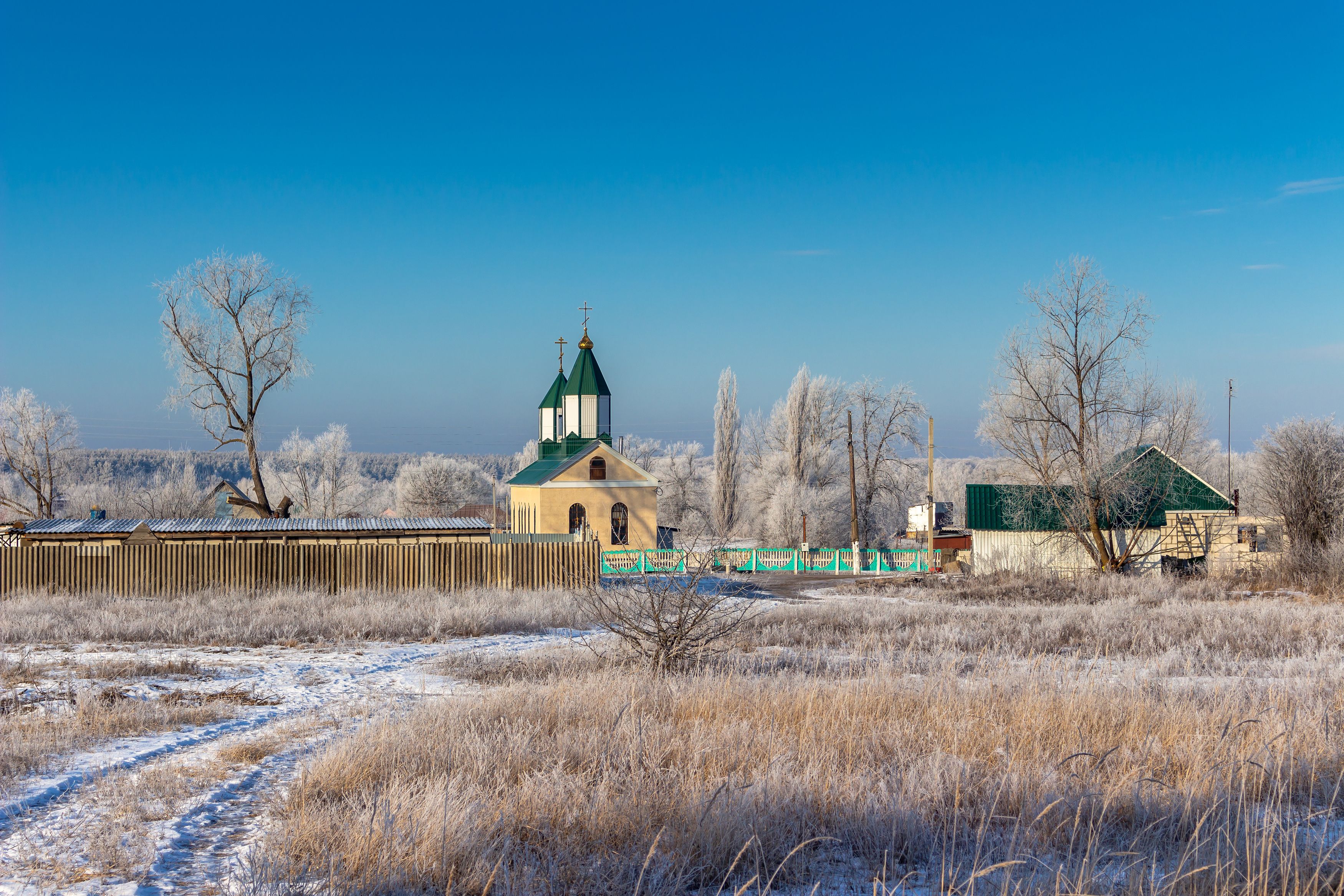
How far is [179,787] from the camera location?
17.5 feet

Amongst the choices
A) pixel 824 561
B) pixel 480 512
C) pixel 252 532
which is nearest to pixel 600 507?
pixel 824 561

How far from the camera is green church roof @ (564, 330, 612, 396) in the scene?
1558 inches

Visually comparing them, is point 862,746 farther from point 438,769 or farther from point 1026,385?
point 1026,385

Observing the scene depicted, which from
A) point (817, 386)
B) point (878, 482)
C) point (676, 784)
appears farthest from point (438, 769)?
point (817, 386)

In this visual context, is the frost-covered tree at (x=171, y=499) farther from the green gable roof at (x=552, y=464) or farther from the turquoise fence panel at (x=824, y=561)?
the turquoise fence panel at (x=824, y=561)

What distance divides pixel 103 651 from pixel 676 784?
10.3 m

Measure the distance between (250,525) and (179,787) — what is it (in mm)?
18979

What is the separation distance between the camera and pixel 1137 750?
5.73 m

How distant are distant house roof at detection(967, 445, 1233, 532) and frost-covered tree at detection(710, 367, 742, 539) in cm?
2319

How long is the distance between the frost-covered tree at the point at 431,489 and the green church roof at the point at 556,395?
60.8 feet

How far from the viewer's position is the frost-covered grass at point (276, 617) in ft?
43.7

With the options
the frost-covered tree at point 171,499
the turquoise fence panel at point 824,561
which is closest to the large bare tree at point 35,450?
the frost-covered tree at point 171,499

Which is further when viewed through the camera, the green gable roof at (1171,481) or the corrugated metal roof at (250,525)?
the green gable roof at (1171,481)

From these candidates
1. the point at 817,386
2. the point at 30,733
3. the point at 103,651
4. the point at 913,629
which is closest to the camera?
the point at 30,733
